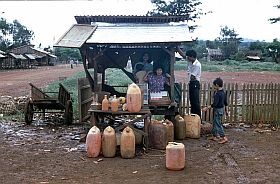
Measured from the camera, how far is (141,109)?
884cm

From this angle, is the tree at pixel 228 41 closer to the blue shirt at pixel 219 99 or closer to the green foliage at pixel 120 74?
the green foliage at pixel 120 74

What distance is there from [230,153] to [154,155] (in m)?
1.63

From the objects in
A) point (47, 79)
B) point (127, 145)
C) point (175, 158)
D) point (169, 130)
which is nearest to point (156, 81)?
point (169, 130)

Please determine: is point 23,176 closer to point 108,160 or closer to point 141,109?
point 108,160

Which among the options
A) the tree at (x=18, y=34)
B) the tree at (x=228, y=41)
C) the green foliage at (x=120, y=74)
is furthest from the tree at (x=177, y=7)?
the tree at (x=18, y=34)

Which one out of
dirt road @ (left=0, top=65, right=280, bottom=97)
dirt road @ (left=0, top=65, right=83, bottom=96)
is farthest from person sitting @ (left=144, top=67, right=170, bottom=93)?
dirt road @ (left=0, top=65, right=83, bottom=96)

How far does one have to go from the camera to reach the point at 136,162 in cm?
769

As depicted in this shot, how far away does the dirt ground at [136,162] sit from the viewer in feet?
21.7

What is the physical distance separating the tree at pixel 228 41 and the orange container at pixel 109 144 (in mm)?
73393

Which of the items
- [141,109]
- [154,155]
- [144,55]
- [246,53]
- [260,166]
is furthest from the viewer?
[246,53]

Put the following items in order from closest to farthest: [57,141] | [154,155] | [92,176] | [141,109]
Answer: [92,176]
[154,155]
[141,109]
[57,141]

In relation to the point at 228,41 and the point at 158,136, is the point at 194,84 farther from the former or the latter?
the point at 228,41

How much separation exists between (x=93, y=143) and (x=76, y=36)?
123 inches

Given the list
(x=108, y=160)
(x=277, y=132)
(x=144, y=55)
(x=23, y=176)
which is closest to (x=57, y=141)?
(x=108, y=160)
